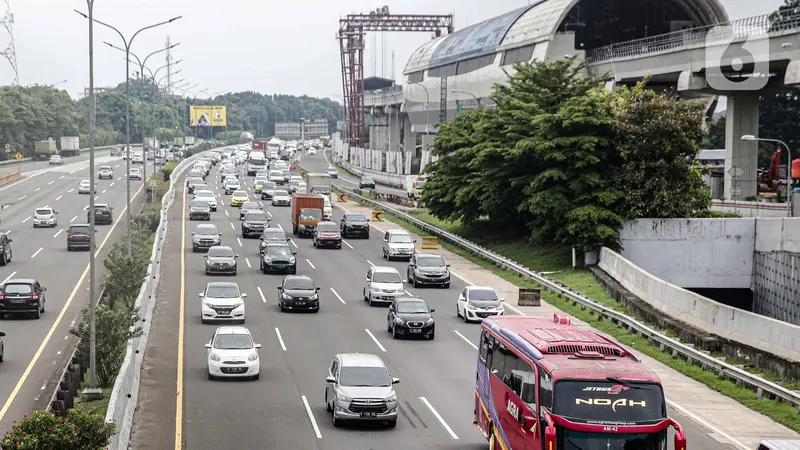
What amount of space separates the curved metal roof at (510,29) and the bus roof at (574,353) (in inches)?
2703

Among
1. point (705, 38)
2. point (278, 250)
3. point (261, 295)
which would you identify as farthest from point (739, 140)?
point (261, 295)

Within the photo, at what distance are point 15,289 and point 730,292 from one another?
116ft

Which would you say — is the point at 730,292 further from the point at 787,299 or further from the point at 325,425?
the point at 325,425

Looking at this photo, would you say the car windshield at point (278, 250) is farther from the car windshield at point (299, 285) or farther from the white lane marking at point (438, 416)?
the white lane marking at point (438, 416)

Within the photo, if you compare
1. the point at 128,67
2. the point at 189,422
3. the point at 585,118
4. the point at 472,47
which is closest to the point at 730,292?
the point at 585,118

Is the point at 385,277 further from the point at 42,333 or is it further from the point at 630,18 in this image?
the point at 630,18

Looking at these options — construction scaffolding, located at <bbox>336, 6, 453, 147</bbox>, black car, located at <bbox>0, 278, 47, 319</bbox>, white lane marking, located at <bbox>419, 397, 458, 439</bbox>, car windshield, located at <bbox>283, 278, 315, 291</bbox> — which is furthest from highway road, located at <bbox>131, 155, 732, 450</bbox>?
construction scaffolding, located at <bbox>336, 6, 453, 147</bbox>

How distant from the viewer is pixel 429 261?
5325 cm

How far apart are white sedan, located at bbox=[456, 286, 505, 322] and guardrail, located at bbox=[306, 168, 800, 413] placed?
4.29m

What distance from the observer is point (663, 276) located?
55.7m

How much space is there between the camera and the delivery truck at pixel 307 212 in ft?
234

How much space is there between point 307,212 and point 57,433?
52306mm

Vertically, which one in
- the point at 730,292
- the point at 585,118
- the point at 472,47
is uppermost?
the point at 472,47

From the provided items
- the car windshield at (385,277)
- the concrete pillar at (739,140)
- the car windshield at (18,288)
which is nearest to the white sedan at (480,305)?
the car windshield at (385,277)
